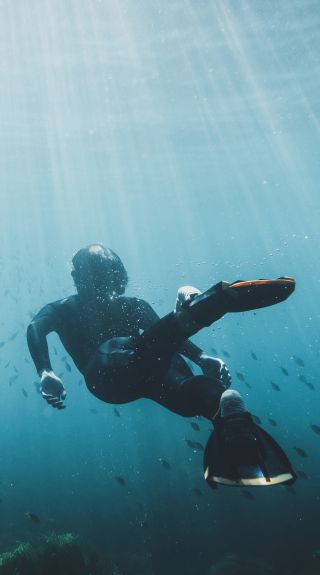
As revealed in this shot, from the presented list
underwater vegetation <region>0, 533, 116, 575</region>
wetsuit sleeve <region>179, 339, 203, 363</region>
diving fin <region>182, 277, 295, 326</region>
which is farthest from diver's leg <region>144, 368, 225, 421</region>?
underwater vegetation <region>0, 533, 116, 575</region>

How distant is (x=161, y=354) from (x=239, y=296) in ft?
2.54

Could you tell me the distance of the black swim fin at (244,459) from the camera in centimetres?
203

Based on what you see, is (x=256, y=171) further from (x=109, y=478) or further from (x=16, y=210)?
(x=109, y=478)

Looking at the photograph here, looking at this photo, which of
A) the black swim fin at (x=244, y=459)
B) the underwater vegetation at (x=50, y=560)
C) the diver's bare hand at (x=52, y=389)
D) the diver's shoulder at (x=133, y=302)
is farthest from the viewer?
the underwater vegetation at (x=50, y=560)

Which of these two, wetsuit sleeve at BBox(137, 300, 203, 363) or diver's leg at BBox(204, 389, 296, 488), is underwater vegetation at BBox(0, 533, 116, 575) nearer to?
wetsuit sleeve at BBox(137, 300, 203, 363)

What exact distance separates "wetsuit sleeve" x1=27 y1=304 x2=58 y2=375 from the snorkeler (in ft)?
0.03

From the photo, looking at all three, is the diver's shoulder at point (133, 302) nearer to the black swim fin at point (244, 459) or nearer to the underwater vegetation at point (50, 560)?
the black swim fin at point (244, 459)

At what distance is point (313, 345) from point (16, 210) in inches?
5006

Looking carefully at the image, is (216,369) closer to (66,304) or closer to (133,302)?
(133,302)

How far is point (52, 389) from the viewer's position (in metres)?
3.31

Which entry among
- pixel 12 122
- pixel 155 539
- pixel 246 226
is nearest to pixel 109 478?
pixel 155 539

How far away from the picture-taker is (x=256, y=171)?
121 feet

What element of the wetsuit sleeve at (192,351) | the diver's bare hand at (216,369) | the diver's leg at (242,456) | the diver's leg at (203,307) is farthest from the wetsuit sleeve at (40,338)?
the diver's leg at (242,456)

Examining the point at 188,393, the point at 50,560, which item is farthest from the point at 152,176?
the point at 188,393
